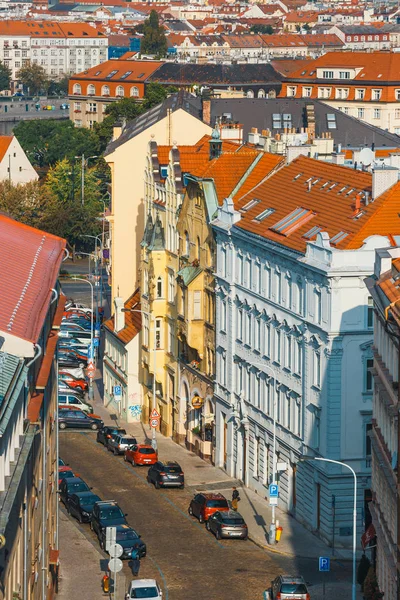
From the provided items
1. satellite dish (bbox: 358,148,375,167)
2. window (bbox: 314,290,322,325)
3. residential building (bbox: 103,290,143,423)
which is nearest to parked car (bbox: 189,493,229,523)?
window (bbox: 314,290,322,325)

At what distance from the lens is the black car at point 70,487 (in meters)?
91.7

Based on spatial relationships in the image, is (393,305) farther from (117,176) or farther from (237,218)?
(117,176)

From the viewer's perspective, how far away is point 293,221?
9125 cm

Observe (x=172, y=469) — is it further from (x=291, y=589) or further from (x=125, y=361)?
(x=291, y=589)

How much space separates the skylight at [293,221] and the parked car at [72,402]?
89.2ft

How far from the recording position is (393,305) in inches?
2507

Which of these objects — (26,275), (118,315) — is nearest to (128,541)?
(26,275)

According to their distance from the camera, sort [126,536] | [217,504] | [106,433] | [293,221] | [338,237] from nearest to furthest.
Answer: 1. [126,536]
2. [338,237]
3. [217,504]
4. [293,221]
5. [106,433]

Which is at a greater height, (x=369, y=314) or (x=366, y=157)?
(x=366, y=157)

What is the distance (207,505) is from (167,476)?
283 inches

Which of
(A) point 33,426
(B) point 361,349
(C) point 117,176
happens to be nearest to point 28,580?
(A) point 33,426

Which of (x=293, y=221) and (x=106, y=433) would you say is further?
(x=106, y=433)

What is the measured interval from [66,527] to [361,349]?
16.5 metres

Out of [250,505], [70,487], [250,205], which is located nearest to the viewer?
[250,505]
